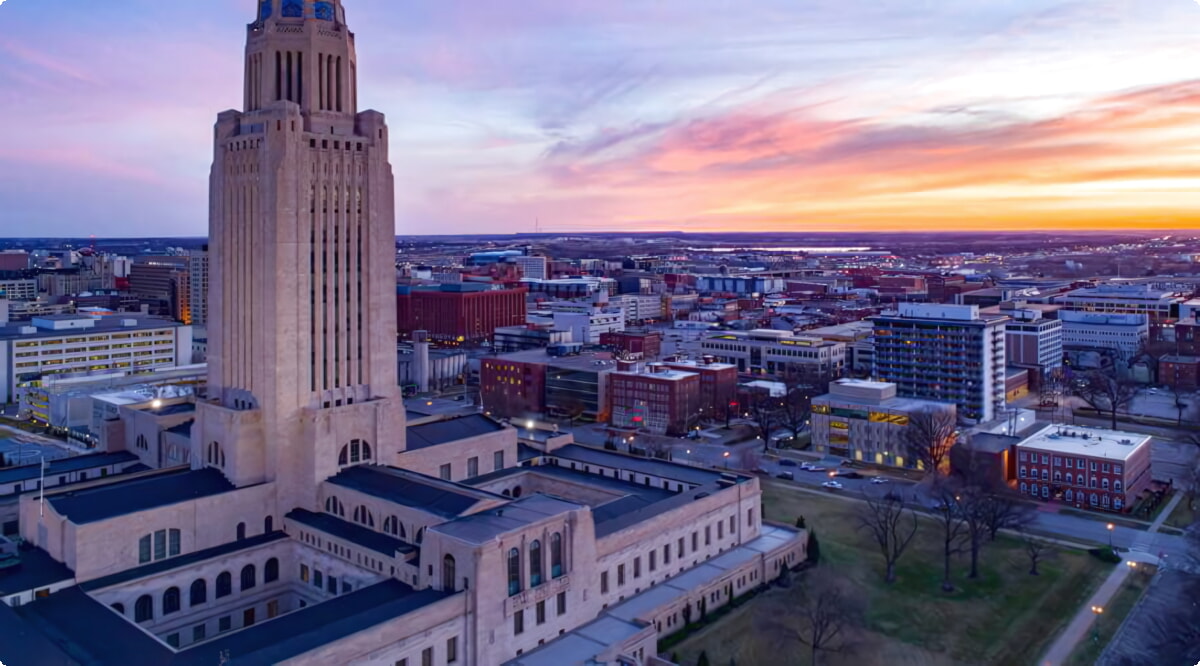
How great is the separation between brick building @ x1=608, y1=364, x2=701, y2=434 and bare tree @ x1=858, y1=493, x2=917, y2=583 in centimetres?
2992

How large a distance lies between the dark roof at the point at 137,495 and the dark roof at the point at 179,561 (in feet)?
9.32

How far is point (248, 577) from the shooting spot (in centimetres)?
4709

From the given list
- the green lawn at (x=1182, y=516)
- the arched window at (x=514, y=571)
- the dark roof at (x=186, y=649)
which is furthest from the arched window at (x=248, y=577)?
the green lawn at (x=1182, y=516)

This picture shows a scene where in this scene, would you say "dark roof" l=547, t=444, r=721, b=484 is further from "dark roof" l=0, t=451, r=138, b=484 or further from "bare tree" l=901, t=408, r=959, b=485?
"dark roof" l=0, t=451, r=138, b=484

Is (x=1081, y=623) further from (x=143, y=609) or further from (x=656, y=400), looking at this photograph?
(x=656, y=400)

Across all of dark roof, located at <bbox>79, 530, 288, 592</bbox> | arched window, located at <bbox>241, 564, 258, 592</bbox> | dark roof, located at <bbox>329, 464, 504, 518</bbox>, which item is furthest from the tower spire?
arched window, located at <bbox>241, 564, 258, 592</bbox>

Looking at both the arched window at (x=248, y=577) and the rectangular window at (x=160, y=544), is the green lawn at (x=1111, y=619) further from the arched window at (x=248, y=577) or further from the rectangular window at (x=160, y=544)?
the rectangular window at (x=160, y=544)

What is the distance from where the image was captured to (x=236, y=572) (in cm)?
4647

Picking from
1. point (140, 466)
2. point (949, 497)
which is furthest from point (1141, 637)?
point (140, 466)

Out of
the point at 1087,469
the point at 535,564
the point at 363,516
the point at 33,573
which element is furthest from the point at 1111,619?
the point at 33,573

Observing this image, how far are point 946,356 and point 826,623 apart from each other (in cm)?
6321

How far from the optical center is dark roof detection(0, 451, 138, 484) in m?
59.6

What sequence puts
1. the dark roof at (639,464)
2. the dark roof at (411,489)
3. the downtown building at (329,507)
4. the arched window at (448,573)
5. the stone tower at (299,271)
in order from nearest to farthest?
the downtown building at (329,507) → the arched window at (448,573) → the dark roof at (411,489) → the stone tower at (299,271) → the dark roof at (639,464)

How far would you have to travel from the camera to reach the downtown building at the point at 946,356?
9631cm
